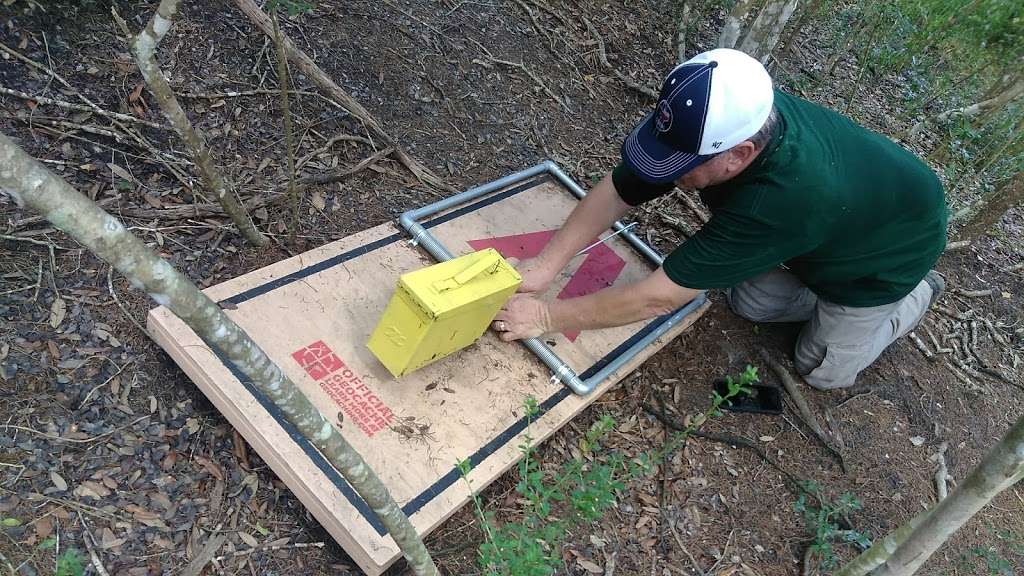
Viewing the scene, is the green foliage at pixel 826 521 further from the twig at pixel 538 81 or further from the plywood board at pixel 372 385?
the twig at pixel 538 81

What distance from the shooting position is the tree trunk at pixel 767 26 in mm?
3949

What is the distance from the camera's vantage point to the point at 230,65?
3.31m

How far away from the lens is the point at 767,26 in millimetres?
4016

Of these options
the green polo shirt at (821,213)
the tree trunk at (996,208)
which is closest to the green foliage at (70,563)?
the green polo shirt at (821,213)

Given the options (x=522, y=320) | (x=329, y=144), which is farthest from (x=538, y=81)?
(x=522, y=320)

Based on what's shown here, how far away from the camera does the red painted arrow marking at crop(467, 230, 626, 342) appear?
3102mm

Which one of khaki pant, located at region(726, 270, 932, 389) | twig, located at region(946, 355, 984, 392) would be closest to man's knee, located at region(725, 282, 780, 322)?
khaki pant, located at region(726, 270, 932, 389)

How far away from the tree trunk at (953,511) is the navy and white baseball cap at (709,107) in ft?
3.75

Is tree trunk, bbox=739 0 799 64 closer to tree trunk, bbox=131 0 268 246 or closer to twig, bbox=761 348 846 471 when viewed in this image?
twig, bbox=761 348 846 471

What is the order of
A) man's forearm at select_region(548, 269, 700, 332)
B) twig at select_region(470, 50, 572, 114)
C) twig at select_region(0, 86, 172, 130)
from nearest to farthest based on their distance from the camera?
man's forearm at select_region(548, 269, 700, 332) < twig at select_region(0, 86, 172, 130) < twig at select_region(470, 50, 572, 114)

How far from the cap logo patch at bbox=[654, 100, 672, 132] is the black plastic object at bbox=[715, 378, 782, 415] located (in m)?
1.42

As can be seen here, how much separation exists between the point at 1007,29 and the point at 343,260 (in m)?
7.16

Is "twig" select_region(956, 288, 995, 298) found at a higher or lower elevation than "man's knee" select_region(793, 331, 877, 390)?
higher

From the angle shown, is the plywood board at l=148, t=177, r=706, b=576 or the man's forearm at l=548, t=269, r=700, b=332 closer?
the plywood board at l=148, t=177, r=706, b=576
